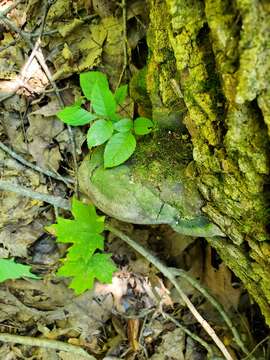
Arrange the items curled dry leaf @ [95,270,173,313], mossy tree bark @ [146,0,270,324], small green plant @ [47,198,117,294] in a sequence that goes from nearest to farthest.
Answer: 1. mossy tree bark @ [146,0,270,324]
2. small green plant @ [47,198,117,294]
3. curled dry leaf @ [95,270,173,313]

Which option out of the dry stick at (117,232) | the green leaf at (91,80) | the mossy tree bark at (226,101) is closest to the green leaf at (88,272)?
the dry stick at (117,232)

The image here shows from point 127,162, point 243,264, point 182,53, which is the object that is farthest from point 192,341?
point 182,53

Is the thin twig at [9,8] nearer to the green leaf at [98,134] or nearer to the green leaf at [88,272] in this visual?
the green leaf at [98,134]

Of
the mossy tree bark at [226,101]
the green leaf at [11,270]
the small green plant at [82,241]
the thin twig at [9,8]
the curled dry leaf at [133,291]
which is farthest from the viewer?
the curled dry leaf at [133,291]

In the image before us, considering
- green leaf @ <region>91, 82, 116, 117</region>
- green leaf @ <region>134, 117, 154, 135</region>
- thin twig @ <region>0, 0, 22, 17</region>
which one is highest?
thin twig @ <region>0, 0, 22, 17</region>

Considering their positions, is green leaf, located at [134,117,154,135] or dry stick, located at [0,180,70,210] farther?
dry stick, located at [0,180,70,210]

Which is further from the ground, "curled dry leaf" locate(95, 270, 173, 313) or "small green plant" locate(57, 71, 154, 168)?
"small green plant" locate(57, 71, 154, 168)

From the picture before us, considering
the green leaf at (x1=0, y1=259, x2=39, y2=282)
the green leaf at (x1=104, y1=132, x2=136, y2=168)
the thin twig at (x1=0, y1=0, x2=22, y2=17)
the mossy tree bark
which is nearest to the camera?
the mossy tree bark

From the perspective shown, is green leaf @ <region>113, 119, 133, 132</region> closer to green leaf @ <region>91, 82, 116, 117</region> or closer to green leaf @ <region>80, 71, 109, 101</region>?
green leaf @ <region>91, 82, 116, 117</region>

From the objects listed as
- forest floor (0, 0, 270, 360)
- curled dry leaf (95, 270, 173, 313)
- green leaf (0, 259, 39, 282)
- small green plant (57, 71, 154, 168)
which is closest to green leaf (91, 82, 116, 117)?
small green plant (57, 71, 154, 168)
